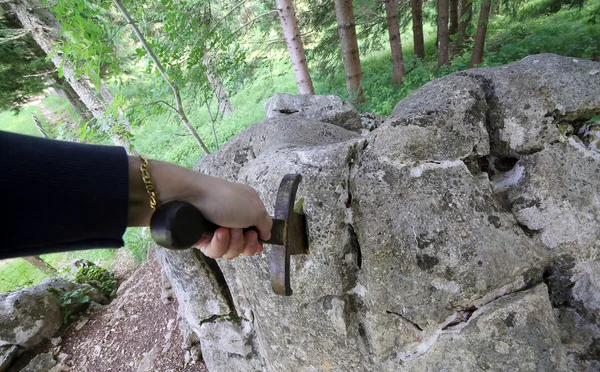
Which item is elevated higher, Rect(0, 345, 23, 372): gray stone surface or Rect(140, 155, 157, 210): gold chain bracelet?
Rect(140, 155, 157, 210): gold chain bracelet

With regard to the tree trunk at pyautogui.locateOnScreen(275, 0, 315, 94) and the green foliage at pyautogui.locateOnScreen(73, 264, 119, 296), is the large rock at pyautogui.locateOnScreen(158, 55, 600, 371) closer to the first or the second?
the tree trunk at pyautogui.locateOnScreen(275, 0, 315, 94)

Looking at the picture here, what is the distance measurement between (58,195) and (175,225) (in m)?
0.36

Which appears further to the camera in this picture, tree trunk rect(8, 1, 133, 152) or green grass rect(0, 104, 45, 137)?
green grass rect(0, 104, 45, 137)

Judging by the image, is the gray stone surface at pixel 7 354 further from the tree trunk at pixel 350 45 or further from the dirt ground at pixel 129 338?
the tree trunk at pixel 350 45

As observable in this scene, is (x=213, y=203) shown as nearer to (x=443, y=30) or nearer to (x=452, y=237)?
(x=452, y=237)

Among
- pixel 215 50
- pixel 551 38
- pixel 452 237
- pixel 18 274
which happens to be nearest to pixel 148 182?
pixel 452 237

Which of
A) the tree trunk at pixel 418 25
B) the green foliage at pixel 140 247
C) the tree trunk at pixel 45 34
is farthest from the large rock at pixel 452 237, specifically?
the tree trunk at pixel 418 25

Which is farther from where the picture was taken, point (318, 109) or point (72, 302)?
point (72, 302)

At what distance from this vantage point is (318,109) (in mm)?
4613

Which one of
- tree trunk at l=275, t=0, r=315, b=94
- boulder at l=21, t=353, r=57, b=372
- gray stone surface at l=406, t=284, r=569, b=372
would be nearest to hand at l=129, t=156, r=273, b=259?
gray stone surface at l=406, t=284, r=569, b=372

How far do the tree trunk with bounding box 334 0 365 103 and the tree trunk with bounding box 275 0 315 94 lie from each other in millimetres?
865

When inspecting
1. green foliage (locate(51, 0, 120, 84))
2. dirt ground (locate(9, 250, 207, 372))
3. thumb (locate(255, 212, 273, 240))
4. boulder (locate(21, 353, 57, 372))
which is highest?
green foliage (locate(51, 0, 120, 84))

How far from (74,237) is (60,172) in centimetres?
23

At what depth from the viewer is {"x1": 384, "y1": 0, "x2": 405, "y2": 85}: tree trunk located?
7.37 m
